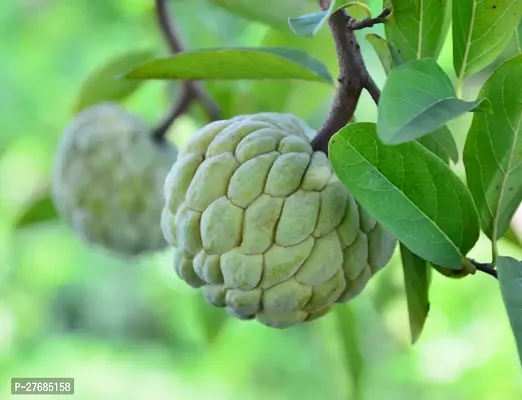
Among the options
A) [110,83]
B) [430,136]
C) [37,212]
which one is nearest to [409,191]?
[430,136]

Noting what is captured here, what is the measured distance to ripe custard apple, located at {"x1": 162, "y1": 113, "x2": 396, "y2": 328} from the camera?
0.88m

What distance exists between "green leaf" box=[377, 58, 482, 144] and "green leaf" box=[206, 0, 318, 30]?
672mm

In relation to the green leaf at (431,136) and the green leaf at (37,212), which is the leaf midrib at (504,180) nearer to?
the green leaf at (431,136)

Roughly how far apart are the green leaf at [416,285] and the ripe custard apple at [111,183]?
0.73 metres

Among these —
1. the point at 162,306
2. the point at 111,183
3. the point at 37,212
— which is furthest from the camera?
the point at 162,306

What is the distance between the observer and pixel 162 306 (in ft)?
14.8

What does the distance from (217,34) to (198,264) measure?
109 centimetres

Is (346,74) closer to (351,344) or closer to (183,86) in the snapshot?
(183,86)

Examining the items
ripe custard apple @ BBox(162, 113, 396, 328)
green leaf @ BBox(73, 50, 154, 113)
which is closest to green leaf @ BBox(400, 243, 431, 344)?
ripe custard apple @ BBox(162, 113, 396, 328)

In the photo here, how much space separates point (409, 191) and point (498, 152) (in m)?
0.13

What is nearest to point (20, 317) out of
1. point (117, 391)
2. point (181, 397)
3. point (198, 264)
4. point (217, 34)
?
point (117, 391)

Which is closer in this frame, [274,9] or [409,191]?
[409,191]

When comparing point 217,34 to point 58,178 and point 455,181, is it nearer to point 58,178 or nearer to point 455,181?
point 58,178

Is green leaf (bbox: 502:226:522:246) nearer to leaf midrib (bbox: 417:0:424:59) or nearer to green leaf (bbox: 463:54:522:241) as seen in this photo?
green leaf (bbox: 463:54:522:241)
